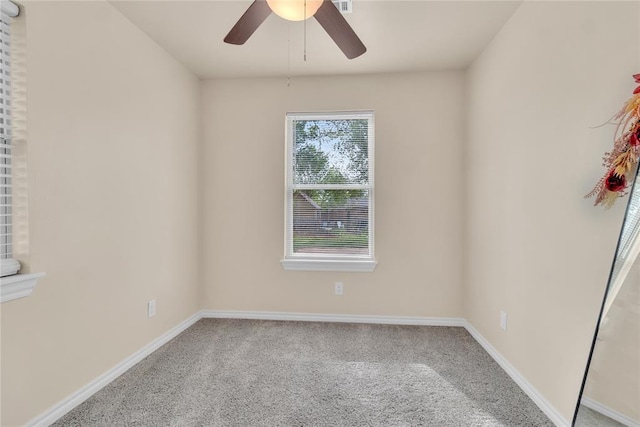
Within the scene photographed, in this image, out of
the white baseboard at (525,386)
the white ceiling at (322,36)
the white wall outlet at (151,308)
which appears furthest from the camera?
the white wall outlet at (151,308)

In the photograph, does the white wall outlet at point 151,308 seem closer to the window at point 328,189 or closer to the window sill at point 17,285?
the window sill at point 17,285

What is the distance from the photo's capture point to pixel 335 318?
3174 millimetres

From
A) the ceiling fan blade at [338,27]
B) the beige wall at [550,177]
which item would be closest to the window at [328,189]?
the beige wall at [550,177]

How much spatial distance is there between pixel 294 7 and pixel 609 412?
83.7 inches

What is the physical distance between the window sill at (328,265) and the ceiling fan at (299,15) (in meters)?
1.98

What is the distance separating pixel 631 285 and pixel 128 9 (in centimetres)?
310

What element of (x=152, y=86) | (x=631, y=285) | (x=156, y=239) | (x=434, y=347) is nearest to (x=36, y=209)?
(x=156, y=239)

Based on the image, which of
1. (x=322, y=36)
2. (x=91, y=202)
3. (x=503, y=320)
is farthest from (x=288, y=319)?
(x=322, y=36)

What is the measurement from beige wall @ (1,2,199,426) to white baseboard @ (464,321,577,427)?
8.76ft

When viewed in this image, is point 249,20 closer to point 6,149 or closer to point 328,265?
point 6,149

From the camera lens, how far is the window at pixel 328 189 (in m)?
3.18

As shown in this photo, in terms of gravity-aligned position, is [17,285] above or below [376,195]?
below

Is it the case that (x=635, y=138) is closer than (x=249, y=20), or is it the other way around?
(x=635, y=138)

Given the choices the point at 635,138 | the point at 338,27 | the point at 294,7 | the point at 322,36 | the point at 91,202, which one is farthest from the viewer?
the point at 322,36
